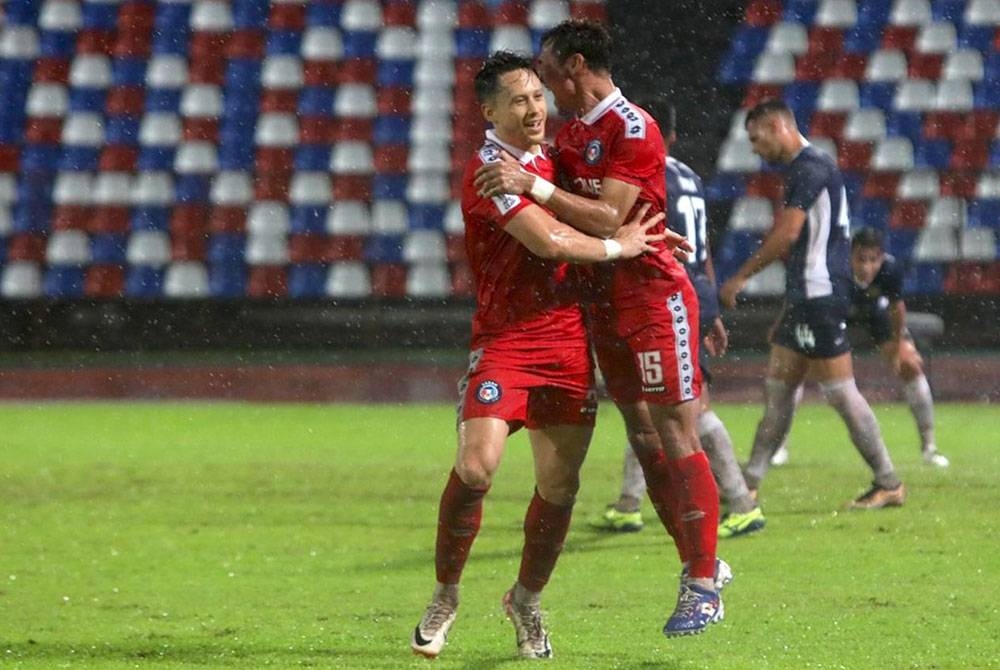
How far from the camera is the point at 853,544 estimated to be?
7.96m

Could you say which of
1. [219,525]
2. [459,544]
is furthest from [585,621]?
[219,525]

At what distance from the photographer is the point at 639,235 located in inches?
221

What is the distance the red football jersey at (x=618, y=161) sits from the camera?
18.5 ft

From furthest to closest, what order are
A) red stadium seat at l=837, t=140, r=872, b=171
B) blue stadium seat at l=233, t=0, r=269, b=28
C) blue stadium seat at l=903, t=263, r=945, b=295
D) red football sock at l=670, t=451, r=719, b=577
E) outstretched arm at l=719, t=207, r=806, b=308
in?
blue stadium seat at l=233, t=0, r=269, b=28, red stadium seat at l=837, t=140, r=872, b=171, blue stadium seat at l=903, t=263, r=945, b=295, outstretched arm at l=719, t=207, r=806, b=308, red football sock at l=670, t=451, r=719, b=577

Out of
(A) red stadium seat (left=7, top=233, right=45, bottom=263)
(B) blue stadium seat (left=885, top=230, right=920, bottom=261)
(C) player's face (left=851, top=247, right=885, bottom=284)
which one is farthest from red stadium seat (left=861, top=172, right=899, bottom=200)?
(A) red stadium seat (left=7, top=233, right=45, bottom=263)

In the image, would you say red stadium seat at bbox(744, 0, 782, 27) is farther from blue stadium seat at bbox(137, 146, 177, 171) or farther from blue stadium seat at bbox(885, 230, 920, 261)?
blue stadium seat at bbox(137, 146, 177, 171)

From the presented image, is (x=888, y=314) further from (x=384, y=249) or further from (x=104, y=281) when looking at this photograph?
(x=104, y=281)

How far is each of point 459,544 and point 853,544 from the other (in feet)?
9.81

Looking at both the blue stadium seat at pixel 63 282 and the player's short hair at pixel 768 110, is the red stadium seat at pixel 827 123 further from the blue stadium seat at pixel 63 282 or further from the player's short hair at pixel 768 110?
the player's short hair at pixel 768 110

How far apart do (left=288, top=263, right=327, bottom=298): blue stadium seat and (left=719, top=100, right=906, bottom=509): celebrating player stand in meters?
10.1

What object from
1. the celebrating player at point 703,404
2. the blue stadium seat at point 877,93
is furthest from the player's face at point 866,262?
the blue stadium seat at point 877,93

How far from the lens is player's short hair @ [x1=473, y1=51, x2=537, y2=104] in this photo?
5.46m

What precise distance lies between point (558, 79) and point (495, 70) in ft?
1.28

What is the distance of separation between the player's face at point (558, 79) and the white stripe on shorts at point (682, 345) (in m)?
0.72
